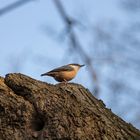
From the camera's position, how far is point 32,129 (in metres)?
4.68

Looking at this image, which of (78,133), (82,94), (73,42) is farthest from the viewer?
(82,94)

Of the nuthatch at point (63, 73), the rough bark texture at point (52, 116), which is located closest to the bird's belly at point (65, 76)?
the nuthatch at point (63, 73)

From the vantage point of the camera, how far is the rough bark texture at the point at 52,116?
15.1 feet

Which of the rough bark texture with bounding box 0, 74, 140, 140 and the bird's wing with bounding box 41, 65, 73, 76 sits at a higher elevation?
the bird's wing with bounding box 41, 65, 73, 76

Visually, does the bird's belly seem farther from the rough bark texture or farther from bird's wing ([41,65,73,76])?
the rough bark texture

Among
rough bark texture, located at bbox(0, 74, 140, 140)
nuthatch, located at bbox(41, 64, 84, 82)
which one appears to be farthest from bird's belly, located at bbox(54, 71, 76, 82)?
rough bark texture, located at bbox(0, 74, 140, 140)

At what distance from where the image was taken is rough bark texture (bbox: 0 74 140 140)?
4.60 metres

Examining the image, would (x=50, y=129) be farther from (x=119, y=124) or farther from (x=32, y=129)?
(x=119, y=124)

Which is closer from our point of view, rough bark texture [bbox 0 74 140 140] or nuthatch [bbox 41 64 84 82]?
rough bark texture [bbox 0 74 140 140]

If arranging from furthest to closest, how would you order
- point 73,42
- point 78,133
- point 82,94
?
point 82,94 < point 78,133 < point 73,42

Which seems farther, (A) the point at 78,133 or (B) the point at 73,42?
(A) the point at 78,133

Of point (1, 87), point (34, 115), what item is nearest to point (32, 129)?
point (34, 115)

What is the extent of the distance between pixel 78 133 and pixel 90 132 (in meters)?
0.11

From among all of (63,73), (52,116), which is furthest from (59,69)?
(52,116)
